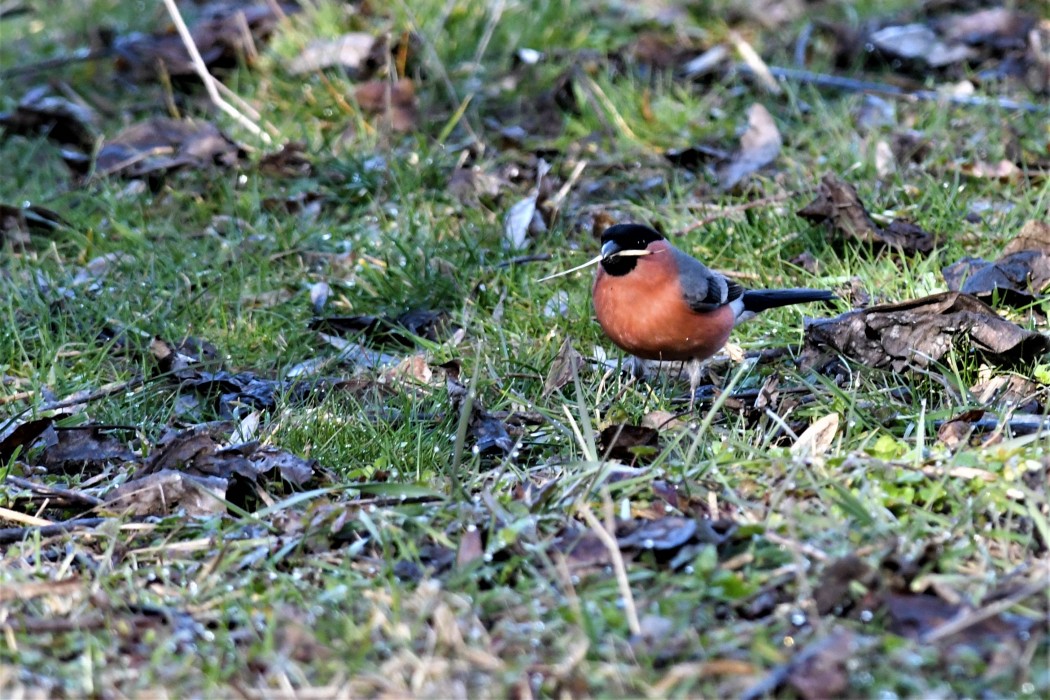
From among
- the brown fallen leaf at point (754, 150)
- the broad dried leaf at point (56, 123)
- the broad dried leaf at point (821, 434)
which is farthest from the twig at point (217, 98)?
the broad dried leaf at point (821, 434)

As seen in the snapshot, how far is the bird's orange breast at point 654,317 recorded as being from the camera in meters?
4.72

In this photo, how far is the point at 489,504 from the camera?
3.27 m

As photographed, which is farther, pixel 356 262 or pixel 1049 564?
pixel 356 262

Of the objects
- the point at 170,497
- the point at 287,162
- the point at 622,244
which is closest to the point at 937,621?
the point at 170,497

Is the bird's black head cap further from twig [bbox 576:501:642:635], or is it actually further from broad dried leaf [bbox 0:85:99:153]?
broad dried leaf [bbox 0:85:99:153]

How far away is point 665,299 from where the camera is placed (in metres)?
4.80

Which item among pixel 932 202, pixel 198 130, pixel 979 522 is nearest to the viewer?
pixel 979 522

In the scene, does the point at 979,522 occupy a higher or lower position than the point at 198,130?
higher

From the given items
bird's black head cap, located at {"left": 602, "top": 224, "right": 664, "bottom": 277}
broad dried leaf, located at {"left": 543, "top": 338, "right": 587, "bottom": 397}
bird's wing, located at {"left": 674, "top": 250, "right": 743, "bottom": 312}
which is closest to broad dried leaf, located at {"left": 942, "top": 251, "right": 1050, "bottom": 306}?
bird's wing, located at {"left": 674, "top": 250, "right": 743, "bottom": 312}

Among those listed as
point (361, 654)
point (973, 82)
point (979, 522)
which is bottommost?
point (973, 82)

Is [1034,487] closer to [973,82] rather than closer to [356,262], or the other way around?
[356,262]

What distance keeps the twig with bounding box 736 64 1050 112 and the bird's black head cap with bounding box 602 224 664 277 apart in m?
2.51

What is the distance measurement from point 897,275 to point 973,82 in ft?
8.15

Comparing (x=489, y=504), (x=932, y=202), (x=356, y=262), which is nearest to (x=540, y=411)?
(x=489, y=504)
